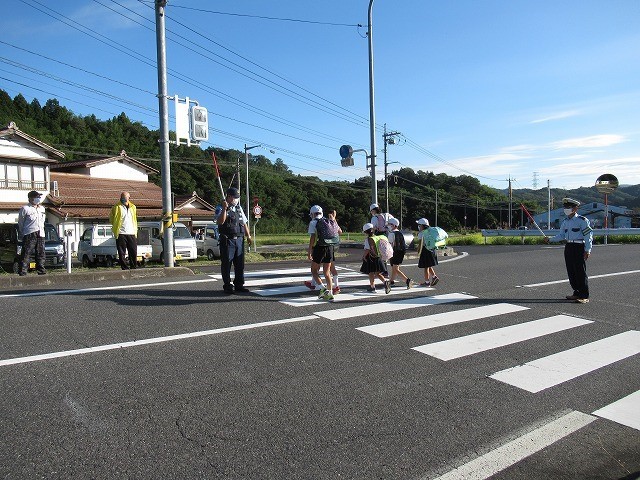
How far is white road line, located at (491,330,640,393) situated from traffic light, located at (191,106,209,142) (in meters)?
9.81

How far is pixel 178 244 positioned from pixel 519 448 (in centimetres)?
1839

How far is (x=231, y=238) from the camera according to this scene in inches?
329

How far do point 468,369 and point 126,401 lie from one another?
310cm

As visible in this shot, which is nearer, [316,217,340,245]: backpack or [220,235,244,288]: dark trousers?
[316,217,340,245]: backpack

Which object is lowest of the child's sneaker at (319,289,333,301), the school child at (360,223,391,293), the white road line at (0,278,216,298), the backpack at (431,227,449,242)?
the child's sneaker at (319,289,333,301)

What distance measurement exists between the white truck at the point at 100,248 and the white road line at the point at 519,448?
59.7 feet

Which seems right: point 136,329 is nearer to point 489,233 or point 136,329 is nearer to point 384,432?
point 384,432

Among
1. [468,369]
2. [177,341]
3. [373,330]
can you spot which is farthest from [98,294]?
[468,369]

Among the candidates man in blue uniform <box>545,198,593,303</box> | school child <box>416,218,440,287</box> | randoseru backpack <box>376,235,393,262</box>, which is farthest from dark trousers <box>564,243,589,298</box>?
randoseru backpack <box>376,235,393,262</box>

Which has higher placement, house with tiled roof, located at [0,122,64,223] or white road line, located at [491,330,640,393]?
house with tiled roof, located at [0,122,64,223]

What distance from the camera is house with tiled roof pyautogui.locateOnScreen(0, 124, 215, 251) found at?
3020cm

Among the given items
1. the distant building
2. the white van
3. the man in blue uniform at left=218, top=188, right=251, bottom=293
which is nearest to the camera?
the man in blue uniform at left=218, top=188, right=251, bottom=293

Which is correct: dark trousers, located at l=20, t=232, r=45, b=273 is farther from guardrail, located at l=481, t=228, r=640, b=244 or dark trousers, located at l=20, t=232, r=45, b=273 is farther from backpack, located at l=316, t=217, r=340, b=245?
guardrail, located at l=481, t=228, r=640, b=244

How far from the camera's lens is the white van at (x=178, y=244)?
791 inches
